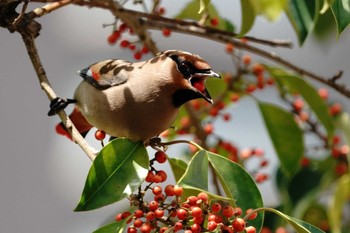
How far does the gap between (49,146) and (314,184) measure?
3.66 metres

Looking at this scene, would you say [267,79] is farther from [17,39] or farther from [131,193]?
[17,39]

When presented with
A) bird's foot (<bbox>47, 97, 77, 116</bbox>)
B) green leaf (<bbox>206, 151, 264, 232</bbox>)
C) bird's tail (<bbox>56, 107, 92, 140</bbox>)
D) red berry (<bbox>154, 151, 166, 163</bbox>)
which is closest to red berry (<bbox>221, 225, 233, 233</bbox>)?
green leaf (<bbox>206, 151, 264, 232</bbox>)

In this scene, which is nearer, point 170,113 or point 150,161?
point 150,161

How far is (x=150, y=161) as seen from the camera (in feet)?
7.67

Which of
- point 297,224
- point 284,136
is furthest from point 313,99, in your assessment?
point 297,224

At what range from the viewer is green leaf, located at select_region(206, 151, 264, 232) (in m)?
2.24

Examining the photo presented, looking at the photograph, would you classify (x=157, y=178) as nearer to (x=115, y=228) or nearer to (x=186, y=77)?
(x=115, y=228)

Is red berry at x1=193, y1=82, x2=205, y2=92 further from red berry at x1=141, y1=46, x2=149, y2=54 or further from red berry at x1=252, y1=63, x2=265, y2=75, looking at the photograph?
red berry at x1=252, y1=63, x2=265, y2=75

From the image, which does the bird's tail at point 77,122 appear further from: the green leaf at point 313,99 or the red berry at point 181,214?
the green leaf at point 313,99

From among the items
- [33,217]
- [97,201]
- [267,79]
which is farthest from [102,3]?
[33,217]

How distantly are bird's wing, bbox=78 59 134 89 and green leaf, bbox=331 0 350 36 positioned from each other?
80 cm

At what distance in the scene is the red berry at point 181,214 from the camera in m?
2.02

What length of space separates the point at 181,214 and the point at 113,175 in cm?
26

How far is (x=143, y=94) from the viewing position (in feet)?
8.44
